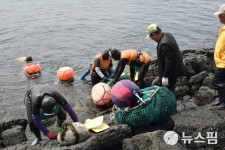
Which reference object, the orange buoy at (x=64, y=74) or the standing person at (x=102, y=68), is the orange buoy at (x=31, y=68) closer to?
the orange buoy at (x=64, y=74)

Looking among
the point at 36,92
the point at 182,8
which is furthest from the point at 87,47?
the point at 182,8

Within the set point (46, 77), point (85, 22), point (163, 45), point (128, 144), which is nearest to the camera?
point (128, 144)

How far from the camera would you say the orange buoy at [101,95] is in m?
8.14

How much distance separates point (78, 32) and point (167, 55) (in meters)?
12.8

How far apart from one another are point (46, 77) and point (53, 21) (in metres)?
9.95

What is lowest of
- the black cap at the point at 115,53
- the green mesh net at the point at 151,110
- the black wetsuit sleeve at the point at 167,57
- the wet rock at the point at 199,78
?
the wet rock at the point at 199,78

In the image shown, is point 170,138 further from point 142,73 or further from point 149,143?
point 142,73

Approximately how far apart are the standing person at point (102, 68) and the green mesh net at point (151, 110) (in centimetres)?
333

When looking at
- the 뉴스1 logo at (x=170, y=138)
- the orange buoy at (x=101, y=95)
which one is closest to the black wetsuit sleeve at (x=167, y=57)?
the 뉴스1 logo at (x=170, y=138)

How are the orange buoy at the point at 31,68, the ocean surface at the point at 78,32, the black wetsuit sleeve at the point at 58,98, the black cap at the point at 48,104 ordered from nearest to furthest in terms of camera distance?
the black cap at the point at 48,104, the black wetsuit sleeve at the point at 58,98, the ocean surface at the point at 78,32, the orange buoy at the point at 31,68

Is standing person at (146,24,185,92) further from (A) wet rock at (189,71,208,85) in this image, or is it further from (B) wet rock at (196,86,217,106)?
(A) wet rock at (189,71,208,85)

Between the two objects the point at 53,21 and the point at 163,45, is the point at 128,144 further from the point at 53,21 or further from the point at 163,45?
the point at 53,21

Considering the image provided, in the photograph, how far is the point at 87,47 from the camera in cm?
1509

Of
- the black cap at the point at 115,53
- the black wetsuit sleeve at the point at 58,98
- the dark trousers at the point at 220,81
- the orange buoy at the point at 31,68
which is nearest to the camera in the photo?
the black wetsuit sleeve at the point at 58,98
